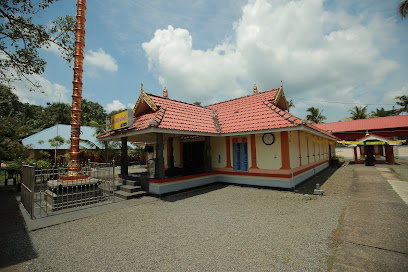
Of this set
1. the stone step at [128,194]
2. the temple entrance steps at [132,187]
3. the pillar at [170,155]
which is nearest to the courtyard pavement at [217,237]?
the stone step at [128,194]

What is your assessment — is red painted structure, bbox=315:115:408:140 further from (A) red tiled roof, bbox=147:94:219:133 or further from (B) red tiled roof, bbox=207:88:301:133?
(A) red tiled roof, bbox=147:94:219:133

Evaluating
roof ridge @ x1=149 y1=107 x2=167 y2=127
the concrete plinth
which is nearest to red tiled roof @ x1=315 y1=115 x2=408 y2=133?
roof ridge @ x1=149 y1=107 x2=167 y2=127

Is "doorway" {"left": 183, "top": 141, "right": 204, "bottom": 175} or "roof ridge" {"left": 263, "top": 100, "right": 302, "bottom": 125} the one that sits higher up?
"roof ridge" {"left": 263, "top": 100, "right": 302, "bottom": 125}

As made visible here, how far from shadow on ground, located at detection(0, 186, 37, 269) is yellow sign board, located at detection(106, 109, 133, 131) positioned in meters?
4.54

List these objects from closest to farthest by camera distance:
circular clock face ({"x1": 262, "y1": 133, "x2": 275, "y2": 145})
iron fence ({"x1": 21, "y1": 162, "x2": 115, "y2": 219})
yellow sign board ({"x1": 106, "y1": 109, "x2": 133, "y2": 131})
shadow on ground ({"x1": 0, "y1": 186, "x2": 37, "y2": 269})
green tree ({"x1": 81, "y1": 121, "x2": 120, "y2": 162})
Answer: shadow on ground ({"x1": 0, "y1": 186, "x2": 37, "y2": 269}), iron fence ({"x1": 21, "y1": 162, "x2": 115, "y2": 219}), yellow sign board ({"x1": 106, "y1": 109, "x2": 133, "y2": 131}), circular clock face ({"x1": 262, "y1": 133, "x2": 275, "y2": 145}), green tree ({"x1": 81, "y1": 121, "x2": 120, "y2": 162})

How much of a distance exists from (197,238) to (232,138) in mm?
7002

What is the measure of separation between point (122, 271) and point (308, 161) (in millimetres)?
12228

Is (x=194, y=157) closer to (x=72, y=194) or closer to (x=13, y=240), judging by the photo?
(x=72, y=194)

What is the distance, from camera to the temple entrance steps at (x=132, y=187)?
8125mm

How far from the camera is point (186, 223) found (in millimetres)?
5066

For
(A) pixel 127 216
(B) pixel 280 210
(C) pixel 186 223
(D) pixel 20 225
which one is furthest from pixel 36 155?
(B) pixel 280 210

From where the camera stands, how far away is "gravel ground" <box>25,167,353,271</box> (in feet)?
10.6

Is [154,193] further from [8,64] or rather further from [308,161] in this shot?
[308,161]

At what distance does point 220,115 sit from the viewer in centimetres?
1212
